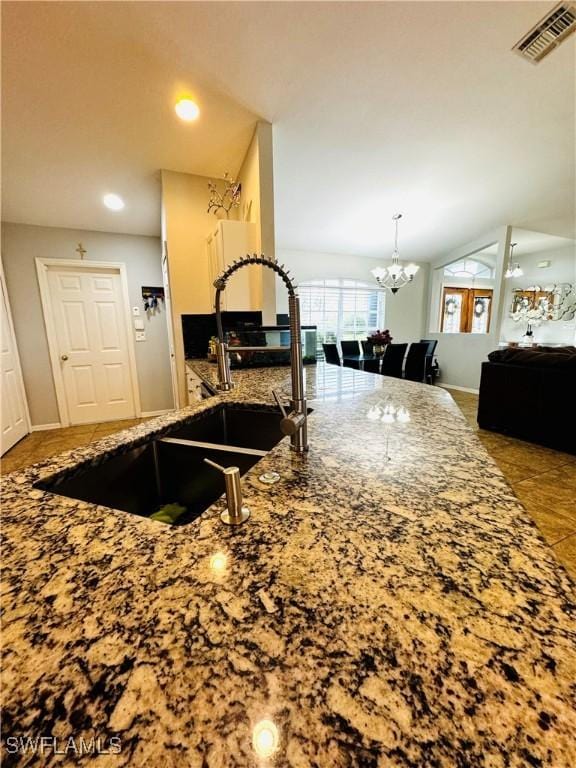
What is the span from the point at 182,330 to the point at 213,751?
3.00 m

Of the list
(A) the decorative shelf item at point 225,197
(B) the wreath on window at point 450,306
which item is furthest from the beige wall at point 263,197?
(B) the wreath on window at point 450,306

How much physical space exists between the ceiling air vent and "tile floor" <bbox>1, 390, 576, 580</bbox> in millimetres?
2835

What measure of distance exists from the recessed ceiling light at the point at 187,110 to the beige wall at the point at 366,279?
9.54ft

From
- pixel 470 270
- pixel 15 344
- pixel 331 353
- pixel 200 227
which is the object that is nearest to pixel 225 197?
pixel 200 227

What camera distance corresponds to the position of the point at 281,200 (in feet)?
11.5

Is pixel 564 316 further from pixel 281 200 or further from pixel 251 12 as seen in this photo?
pixel 251 12

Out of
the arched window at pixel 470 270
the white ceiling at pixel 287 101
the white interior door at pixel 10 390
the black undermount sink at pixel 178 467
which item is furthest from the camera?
the arched window at pixel 470 270

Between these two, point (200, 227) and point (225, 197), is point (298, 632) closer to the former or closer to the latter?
point (200, 227)

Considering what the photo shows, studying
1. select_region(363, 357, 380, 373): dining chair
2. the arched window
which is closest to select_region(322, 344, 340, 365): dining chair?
select_region(363, 357, 380, 373): dining chair

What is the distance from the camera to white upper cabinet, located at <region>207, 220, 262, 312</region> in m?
2.31

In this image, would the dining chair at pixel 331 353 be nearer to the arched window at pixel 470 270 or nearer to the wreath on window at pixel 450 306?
the arched window at pixel 470 270

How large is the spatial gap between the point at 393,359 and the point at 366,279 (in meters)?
2.37

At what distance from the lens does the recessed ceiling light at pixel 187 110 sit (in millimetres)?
1908

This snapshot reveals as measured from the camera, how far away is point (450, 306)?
7.02 meters
